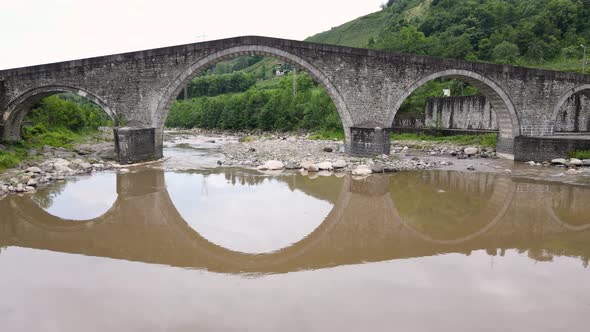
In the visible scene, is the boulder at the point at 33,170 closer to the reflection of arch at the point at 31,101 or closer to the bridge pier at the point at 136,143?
the bridge pier at the point at 136,143

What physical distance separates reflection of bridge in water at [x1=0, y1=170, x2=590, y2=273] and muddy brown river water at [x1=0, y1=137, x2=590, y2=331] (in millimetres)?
44

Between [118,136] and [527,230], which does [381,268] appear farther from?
[118,136]

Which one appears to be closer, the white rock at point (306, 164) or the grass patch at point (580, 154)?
the white rock at point (306, 164)

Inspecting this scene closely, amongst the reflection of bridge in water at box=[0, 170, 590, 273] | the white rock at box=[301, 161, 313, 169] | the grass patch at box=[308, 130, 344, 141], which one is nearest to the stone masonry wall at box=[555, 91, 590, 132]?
the reflection of bridge in water at box=[0, 170, 590, 273]

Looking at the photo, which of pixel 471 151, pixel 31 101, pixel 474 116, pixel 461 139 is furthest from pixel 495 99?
pixel 31 101

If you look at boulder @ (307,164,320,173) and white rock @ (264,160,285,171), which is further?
white rock @ (264,160,285,171)

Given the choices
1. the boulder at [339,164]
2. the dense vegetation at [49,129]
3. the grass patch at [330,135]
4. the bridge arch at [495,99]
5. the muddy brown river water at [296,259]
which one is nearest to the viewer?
the muddy brown river water at [296,259]

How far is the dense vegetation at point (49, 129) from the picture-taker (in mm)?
14089

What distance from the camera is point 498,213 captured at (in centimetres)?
872

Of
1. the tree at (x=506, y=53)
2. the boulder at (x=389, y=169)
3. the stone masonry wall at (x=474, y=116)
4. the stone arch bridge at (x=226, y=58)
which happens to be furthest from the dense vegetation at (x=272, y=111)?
the tree at (x=506, y=53)

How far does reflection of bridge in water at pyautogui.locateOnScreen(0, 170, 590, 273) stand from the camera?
6.15 m

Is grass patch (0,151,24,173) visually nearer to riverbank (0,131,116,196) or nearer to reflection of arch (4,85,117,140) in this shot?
riverbank (0,131,116,196)

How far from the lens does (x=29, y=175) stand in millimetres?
11625

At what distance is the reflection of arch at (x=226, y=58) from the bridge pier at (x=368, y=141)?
1076mm
